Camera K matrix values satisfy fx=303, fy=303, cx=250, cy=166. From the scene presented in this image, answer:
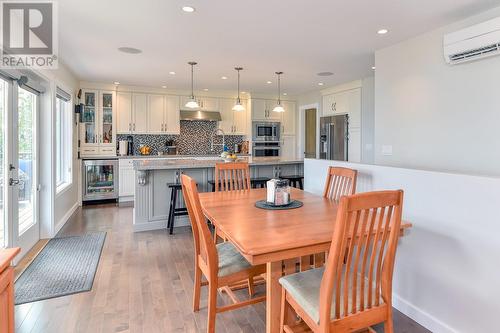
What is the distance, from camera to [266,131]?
7426mm

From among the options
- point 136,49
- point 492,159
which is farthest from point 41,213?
point 492,159

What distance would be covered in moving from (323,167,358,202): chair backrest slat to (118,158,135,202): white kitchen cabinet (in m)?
4.64

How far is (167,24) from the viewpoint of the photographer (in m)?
3.06

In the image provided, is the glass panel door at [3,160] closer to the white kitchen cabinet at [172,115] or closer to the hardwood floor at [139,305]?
the hardwood floor at [139,305]

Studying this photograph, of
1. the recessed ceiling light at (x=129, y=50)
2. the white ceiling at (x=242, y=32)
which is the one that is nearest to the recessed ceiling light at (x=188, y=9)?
the white ceiling at (x=242, y=32)

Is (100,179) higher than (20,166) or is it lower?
lower

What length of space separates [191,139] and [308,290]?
6135 millimetres

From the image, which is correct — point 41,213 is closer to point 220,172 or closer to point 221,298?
point 220,172

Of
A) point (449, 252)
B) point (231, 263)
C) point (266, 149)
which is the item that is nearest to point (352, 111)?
point (266, 149)

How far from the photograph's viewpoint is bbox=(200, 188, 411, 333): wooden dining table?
145 centimetres

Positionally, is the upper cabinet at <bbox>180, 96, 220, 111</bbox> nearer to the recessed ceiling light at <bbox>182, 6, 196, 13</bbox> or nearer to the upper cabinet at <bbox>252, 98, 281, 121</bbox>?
the upper cabinet at <bbox>252, 98, 281, 121</bbox>

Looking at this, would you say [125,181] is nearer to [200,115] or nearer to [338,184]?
[200,115]

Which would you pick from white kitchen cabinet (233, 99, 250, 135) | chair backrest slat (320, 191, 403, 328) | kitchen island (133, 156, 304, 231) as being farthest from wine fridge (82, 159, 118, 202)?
chair backrest slat (320, 191, 403, 328)

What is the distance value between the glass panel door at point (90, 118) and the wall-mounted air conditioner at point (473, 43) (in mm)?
6028
